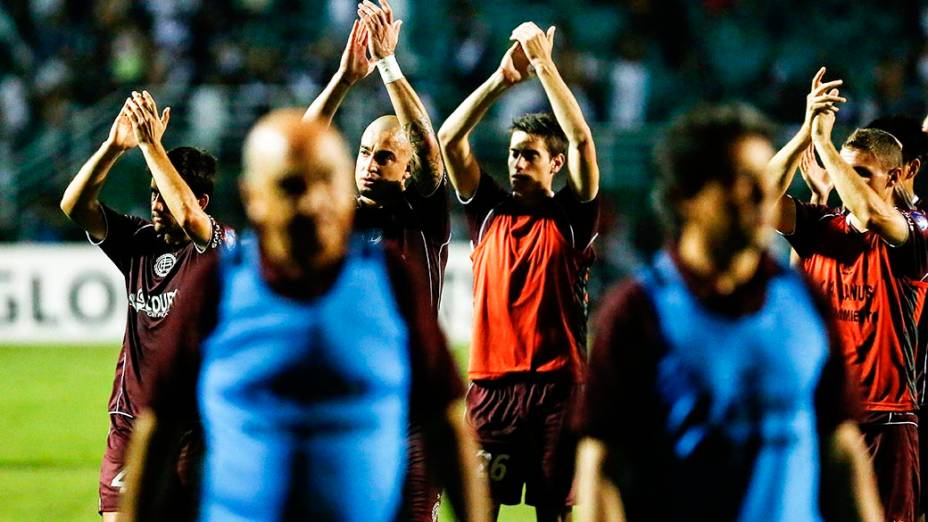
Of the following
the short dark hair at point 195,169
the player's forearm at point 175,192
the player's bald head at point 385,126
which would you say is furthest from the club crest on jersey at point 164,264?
the player's bald head at point 385,126

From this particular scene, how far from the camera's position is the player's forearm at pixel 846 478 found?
283 centimetres

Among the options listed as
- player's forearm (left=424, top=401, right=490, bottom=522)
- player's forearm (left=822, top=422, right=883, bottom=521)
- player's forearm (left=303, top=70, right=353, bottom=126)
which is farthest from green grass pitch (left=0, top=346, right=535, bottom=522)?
player's forearm (left=822, top=422, right=883, bottom=521)

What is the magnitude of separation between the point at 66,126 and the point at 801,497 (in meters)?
18.7

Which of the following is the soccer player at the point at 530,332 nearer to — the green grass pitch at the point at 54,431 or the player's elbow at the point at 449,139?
the player's elbow at the point at 449,139

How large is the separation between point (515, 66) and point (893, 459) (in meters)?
2.46

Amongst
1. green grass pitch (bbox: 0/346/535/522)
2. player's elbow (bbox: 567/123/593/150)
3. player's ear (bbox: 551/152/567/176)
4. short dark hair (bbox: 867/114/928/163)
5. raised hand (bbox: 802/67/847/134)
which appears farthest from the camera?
green grass pitch (bbox: 0/346/535/522)

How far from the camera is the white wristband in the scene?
21.1 feet

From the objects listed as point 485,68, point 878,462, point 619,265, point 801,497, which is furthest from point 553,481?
point 485,68

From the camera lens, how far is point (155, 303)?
611 cm

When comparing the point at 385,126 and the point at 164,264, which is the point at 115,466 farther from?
the point at 385,126

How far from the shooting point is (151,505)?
2879 mm

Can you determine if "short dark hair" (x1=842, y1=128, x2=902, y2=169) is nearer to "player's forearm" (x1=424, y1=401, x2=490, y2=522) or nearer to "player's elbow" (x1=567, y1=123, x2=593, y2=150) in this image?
"player's elbow" (x1=567, y1=123, x2=593, y2=150)

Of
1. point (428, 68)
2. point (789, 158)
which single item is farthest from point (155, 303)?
point (428, 68)

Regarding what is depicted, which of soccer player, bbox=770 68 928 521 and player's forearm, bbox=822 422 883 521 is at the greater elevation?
soccer player, bbox=770 68 928 521
